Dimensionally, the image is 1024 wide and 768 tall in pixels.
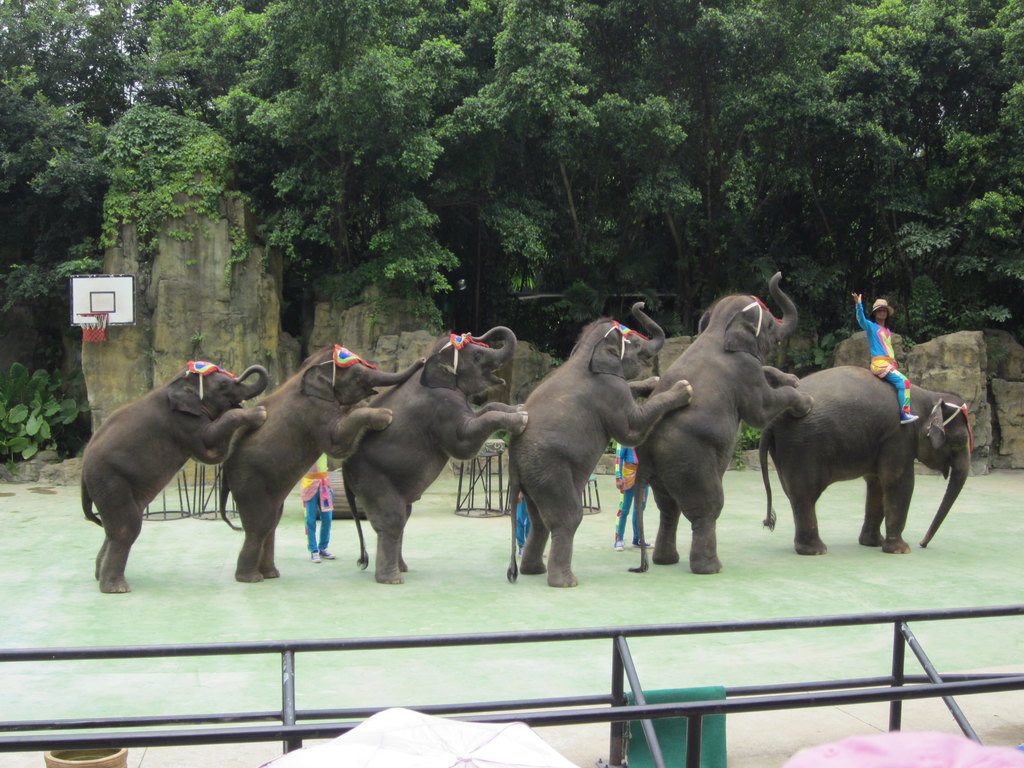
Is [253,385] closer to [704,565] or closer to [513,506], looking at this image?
[513,506]

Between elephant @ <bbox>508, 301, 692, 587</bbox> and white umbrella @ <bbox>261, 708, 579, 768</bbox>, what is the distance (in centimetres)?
542

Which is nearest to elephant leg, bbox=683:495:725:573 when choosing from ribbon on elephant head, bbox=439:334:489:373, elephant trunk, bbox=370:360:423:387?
ribbon on elephant head, bbox=439:334:489:373

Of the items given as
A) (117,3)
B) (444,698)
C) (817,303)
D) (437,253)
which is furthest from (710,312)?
(117,3)

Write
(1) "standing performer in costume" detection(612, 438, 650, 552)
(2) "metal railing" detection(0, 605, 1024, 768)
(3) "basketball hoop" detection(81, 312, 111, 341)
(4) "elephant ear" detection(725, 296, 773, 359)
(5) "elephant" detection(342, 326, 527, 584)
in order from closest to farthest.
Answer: (2) "metal railing" detection(0, 605, 1024, 768) < (5) "elephant" detection(342, 326, 527, 584) < (4) "elephant ear" detection(725, 296, 773, 359) < (1) "standing performer in costume" detection(612, 438, 650, 552) < (3) "basketball hoop" detection(81, 312, 111, 341)

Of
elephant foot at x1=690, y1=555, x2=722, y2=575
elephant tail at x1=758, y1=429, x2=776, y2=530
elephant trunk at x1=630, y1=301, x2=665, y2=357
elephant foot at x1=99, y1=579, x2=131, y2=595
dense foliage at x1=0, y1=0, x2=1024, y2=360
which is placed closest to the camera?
elephant foot at x1=99, y1=579, x2=131, y2=595

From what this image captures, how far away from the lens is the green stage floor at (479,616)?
216 inches

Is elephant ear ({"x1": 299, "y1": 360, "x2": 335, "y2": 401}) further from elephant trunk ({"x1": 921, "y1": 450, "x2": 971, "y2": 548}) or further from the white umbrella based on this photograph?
elephant trunk ({"x1": 921, "y1": 450, "x2": 971, "y2": 548})

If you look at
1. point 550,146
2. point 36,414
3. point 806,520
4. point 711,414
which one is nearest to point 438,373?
point 711,414

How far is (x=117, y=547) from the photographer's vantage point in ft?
26.7

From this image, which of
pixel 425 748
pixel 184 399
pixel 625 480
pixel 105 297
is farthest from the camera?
pixel 105 297

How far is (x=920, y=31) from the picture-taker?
19297 mm

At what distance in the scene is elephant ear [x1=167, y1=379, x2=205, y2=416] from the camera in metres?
8.38

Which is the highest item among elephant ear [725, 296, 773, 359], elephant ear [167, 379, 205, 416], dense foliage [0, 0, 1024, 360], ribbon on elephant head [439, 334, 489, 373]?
dense foliage [0, 0, 1024, 360]

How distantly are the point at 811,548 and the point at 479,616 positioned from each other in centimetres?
388
